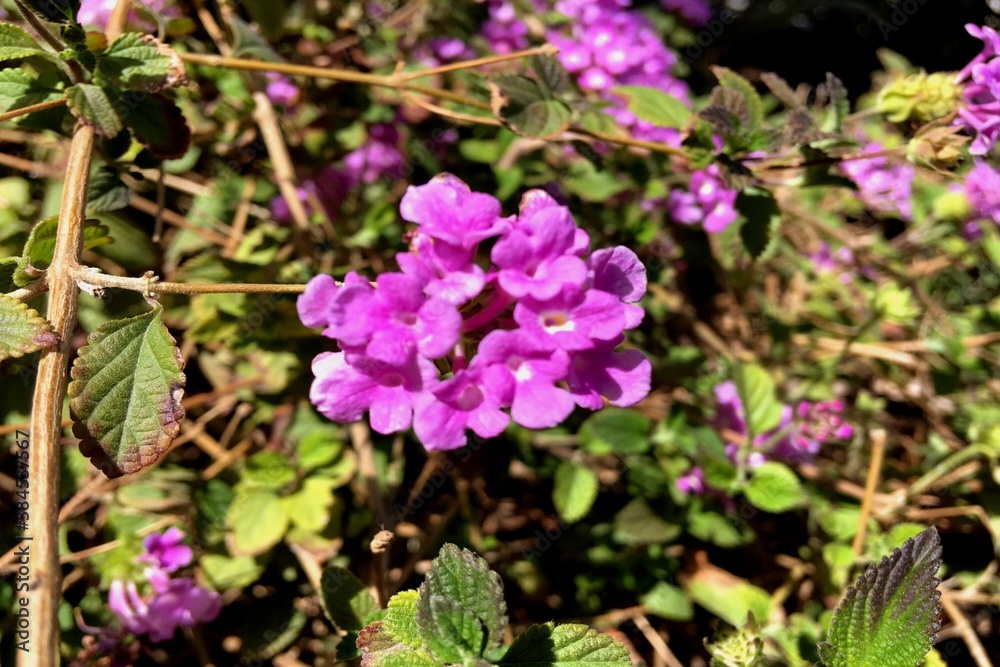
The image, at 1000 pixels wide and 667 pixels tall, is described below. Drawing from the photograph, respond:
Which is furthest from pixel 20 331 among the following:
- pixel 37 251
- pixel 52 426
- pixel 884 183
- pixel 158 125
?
pixel 884 183

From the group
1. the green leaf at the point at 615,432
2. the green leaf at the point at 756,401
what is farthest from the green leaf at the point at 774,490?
the green leaf at the point at 615,432

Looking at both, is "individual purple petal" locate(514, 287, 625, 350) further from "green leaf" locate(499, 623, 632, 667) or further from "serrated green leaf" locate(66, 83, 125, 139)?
"serrated green leaf" locate(66, 83, 125, 139)

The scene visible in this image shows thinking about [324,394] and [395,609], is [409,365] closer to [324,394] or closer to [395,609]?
[324,394]

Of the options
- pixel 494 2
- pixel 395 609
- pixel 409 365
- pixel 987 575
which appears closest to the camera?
pixel 409 365

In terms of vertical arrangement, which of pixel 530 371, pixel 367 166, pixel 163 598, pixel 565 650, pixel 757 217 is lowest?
pixel 163 598

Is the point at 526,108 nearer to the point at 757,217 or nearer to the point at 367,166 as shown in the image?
the point at 757,217

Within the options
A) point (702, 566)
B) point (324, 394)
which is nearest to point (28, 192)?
point (324, 394)
